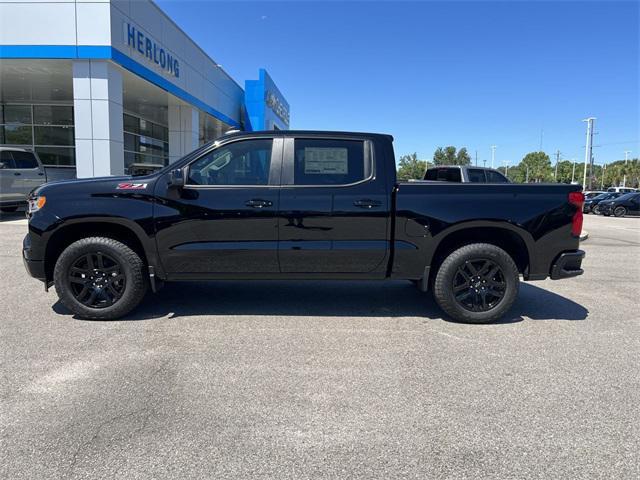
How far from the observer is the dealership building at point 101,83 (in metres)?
14.2

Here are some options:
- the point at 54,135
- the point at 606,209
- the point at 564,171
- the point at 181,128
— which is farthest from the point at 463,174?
the point at 564,171

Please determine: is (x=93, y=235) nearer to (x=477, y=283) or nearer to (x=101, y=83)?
(x=477, y=283)

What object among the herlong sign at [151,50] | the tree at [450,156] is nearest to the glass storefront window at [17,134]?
the herlong sign at [151,50]

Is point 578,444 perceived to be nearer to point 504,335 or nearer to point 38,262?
point 504,335

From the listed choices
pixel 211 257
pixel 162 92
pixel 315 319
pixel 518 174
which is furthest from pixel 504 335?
pixel 518 174

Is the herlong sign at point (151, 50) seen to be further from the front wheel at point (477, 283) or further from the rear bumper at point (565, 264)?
the rear bumper at point (565, 264)

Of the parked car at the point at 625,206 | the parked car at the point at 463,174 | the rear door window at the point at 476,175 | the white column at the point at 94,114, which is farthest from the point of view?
the parked car at the point at 625,206

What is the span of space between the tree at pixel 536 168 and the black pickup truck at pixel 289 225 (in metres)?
105

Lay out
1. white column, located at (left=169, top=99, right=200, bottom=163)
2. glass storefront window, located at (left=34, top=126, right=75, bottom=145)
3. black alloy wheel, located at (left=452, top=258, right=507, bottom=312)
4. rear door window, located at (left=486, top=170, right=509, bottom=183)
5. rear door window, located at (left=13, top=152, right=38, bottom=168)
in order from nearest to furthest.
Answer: black alloy wheel, located at (left=452, top=258, right=507, bottom=312)
rear door window, located at (left=486, top=170, right=509, bottom=183)
rear door window, located at (left=13, top=152, right=38, bottom=168)
glass storefront window, located at (left=34, top=126, right=75, bottom=145)
white column, located at (left=169, top=99, right=200, bottom=163)

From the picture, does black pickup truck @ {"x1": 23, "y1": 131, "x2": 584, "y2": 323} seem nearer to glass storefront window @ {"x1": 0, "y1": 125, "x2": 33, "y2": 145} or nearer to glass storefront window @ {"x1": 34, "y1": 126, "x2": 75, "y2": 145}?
glass storefront window @ {"x1": 34, "y1": 126, "x2": 75, "y2": 145}

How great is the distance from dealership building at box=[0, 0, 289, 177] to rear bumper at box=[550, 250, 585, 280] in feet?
43.6

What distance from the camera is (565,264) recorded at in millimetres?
5074

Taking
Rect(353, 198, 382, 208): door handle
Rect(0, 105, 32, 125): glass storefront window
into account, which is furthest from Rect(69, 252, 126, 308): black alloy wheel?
Rect(0, 105, 32, 125): glass storefront window

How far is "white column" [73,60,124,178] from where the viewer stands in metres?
14.3
